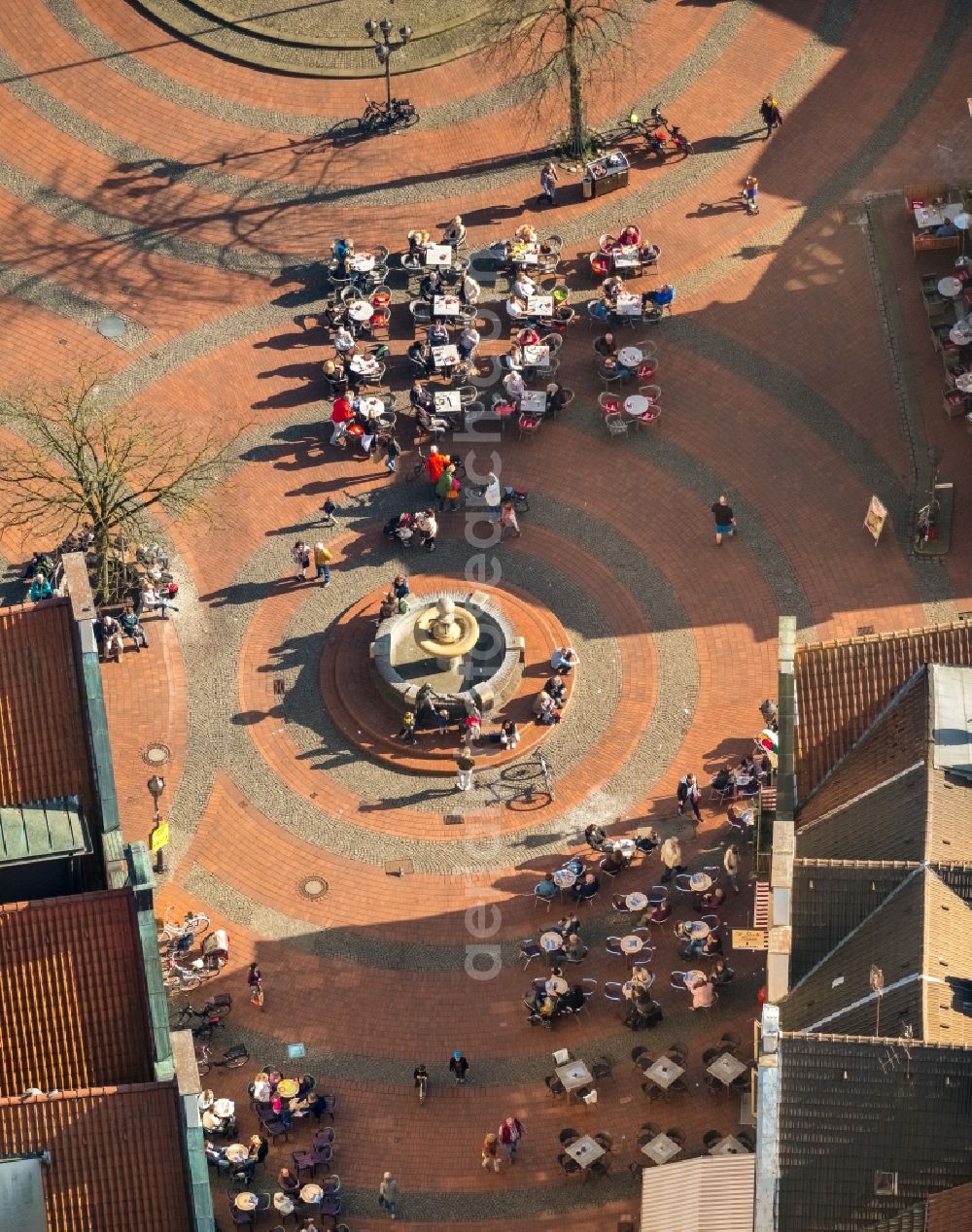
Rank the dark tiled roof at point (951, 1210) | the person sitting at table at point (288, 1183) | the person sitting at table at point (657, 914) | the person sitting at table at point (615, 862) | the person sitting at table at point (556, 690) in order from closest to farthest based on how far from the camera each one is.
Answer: the dark tiled roof at point (951, 1210), the person sitting at table at point (288, 1183), the person sitting at table at point (657, 914), the person sitting at table at point (615, 862), the person sitting at table at point (556, 690)

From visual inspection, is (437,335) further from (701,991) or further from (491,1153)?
(491,1153)

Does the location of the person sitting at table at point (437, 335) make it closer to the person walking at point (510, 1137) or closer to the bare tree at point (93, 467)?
the bare tree at point (93, 467)

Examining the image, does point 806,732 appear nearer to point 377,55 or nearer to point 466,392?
point 466,392

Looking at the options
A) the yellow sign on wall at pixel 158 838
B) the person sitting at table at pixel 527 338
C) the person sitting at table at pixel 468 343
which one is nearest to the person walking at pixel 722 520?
the person sitting at table at pixel 527 338

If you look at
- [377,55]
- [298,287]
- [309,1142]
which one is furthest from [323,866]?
[377,55]

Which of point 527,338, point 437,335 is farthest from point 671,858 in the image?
point 437,335
